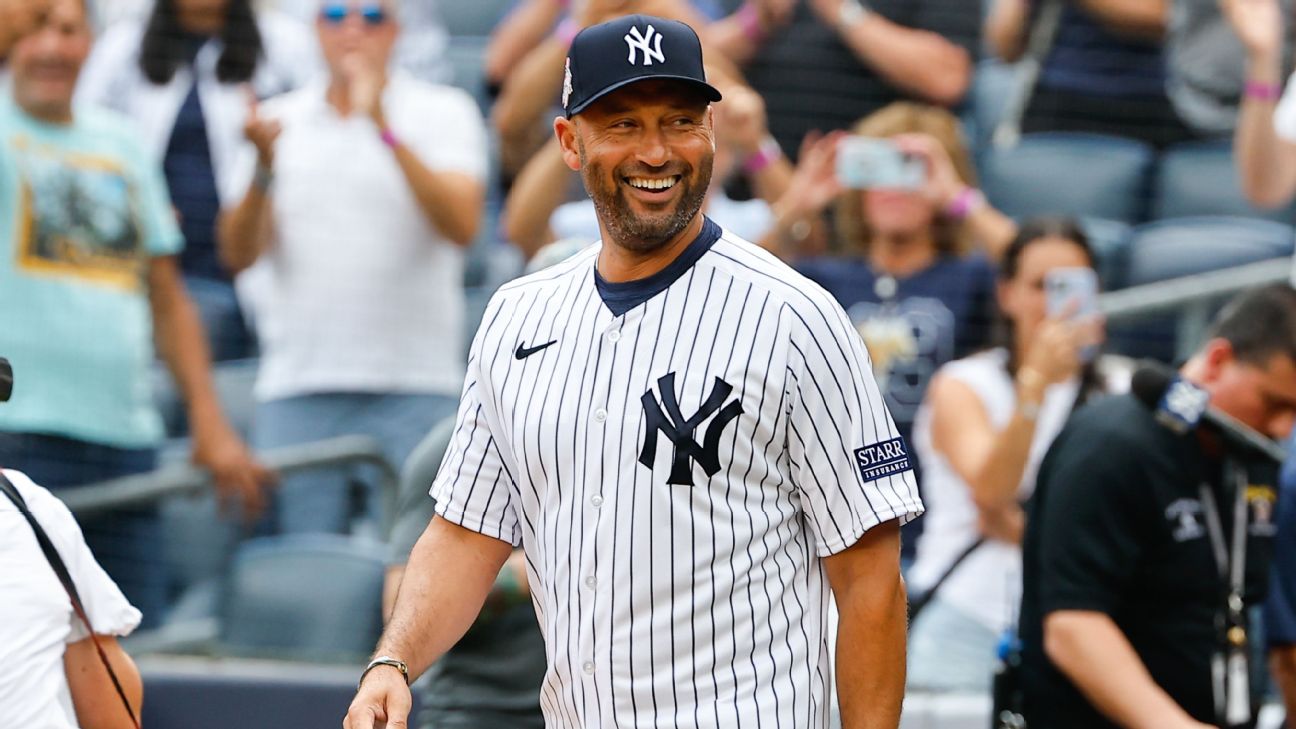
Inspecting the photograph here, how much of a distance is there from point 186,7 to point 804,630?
201 inches

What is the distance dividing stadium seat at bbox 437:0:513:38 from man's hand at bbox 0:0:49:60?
8.75 feet

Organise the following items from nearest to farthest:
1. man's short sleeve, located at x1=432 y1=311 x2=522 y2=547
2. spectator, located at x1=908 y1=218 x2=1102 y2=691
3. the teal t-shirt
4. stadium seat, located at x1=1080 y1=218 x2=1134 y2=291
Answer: man's short sleeve, located at x1=432 y1=311 x2=522 y2=547, spectator, located at x1=908 y1=218 x2=1102 y2=691, the teal t-shirt, stadium seat, located at x1=1080 y1=218 x2=1134 y2=291

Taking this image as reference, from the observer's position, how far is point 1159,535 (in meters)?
4.18

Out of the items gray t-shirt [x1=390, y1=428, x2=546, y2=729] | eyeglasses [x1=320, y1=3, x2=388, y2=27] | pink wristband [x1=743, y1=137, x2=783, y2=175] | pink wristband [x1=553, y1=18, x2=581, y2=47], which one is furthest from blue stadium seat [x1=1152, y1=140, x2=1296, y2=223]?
gray t-shirt [x1=390, y1=428, x2=546, y2=729]

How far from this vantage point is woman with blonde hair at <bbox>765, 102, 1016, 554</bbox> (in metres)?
6.08

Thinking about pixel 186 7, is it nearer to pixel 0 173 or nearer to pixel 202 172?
pixel 202 172

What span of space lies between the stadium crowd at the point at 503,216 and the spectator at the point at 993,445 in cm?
1

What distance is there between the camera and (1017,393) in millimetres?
5504

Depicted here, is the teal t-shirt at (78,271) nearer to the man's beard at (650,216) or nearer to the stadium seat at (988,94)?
the stadium seat at (988,94)

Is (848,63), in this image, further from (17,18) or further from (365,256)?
(17,18)

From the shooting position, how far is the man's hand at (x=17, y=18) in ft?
19.5

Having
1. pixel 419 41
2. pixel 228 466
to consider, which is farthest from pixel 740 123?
pixel 228 466

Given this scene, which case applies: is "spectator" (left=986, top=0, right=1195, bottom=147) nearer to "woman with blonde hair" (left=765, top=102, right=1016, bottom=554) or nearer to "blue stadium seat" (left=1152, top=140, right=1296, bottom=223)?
"blue stadium seat" (left=1152, top=140, right=1296, bottom=223)

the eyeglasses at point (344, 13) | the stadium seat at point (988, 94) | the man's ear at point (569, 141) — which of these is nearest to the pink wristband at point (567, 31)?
the eyeglasses at point (344, 13)
